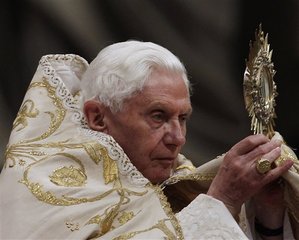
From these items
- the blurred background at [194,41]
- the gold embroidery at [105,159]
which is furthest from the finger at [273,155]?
the blurred background at [194,41]

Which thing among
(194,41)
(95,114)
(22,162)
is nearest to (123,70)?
(95,114)

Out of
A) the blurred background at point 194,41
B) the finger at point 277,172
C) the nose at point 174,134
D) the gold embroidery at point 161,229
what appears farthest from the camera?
the blurred background at point 194,41

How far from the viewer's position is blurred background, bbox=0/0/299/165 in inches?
147

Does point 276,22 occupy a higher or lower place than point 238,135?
higher

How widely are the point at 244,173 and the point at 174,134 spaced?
222 mm

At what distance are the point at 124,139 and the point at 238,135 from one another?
1.52m

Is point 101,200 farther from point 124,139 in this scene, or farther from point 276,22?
point 276,22

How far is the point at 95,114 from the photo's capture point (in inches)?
94.9

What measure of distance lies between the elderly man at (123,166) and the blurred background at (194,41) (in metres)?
1.20

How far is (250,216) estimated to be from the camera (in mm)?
2410

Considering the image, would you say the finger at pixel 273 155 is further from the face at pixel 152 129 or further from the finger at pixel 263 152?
the face at pixel 152 129

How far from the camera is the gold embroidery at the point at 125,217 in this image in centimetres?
215

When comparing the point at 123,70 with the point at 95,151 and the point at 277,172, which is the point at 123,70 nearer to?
the point at 95,151

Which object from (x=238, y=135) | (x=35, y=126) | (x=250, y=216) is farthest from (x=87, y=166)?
(x=238, y=135)
